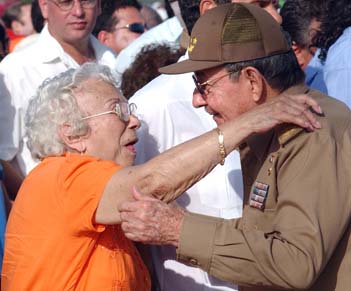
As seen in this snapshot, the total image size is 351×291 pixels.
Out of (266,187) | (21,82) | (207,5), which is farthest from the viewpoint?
(21,82)

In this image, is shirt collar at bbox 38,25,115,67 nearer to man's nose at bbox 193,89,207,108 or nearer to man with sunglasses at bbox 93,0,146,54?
man's nose at bbox 193,89,207,108

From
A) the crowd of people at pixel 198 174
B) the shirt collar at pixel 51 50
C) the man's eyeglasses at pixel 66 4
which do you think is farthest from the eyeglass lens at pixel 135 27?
the crowd of people at pixel 198 174

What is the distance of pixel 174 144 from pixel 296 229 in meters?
1.39

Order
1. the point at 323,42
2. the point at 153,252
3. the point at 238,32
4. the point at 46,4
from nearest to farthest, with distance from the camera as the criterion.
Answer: the point at 238,32 < the point at 153,252 < the point at 323,42 < the point at 46,4

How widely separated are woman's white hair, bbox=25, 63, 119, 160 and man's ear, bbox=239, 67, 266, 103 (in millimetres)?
828

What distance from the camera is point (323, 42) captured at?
5.57m

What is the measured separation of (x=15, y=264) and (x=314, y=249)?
52.4 inches

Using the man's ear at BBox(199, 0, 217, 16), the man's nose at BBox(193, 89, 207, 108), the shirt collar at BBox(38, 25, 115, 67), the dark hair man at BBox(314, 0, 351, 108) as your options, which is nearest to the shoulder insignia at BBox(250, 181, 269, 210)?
the man's nose at BBox(193, 89, 207, 108)

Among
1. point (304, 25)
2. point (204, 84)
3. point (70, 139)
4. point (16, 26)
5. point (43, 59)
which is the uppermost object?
point (204, 84)

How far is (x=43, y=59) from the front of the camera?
583 centimetres

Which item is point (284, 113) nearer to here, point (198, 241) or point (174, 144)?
point (198, 241)

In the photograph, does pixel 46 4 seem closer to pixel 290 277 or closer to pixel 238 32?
pixel 238 32

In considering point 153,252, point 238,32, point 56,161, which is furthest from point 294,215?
point 153,252

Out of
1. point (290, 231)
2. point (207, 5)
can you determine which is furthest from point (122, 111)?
point (290, 231)
